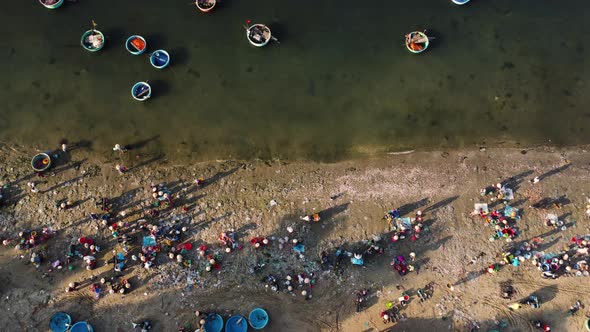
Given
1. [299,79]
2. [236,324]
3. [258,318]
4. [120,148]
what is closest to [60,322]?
[236,324]

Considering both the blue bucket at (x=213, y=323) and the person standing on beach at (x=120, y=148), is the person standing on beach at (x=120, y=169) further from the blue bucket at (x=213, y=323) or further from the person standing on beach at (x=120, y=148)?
the blue bucket at (x=213, y=323)

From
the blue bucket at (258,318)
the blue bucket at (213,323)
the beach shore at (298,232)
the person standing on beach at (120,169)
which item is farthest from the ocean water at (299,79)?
the blue bucket at (213,323)

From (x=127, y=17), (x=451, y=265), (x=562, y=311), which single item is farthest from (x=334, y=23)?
(x=562, y=311)

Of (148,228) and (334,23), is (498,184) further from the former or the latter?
(148,228)

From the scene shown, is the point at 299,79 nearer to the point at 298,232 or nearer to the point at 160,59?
the point at 160,59

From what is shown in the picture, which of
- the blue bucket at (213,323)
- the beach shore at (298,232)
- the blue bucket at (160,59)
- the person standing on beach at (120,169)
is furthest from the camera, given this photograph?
the blue bucket at (160,59)
